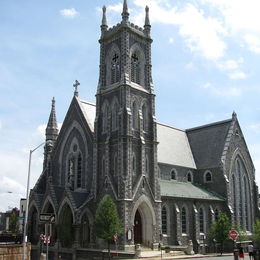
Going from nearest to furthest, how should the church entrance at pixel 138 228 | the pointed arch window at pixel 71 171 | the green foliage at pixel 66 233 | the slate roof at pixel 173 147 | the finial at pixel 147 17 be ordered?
the green foliage at pixel 66 233, the church entrance at pixel 138 228, the pointed arch window at pixel 71 171, the finial at pixel 147 17, the slate roof at pixel 173 147

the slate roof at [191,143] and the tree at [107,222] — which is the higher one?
the slate roof at [191,143]

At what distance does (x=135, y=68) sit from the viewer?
50.8m

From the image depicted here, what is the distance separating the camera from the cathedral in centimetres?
4509

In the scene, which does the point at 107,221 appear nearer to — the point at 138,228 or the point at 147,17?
the point at 138,228

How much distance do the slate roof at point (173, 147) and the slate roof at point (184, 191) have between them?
119 inches

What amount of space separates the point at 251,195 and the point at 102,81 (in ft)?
98.6

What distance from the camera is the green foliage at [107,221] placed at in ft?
129

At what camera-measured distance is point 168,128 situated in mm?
62438

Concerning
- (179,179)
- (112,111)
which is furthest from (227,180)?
(112,111)

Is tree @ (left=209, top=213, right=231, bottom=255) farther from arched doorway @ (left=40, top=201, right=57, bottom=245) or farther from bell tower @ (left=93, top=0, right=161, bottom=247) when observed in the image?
arched doorway @ (left=40, top=201, right=57, bottom=245)

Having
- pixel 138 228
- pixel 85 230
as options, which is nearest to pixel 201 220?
pixel 138 228

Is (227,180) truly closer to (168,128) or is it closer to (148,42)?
(168,128)

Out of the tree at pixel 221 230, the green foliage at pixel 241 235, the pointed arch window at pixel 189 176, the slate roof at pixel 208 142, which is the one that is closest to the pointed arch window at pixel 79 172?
the pointed arch window at pixel 189 176

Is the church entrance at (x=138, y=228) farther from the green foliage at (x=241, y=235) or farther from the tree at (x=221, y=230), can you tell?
the green foliage at (x=241, y=235)
